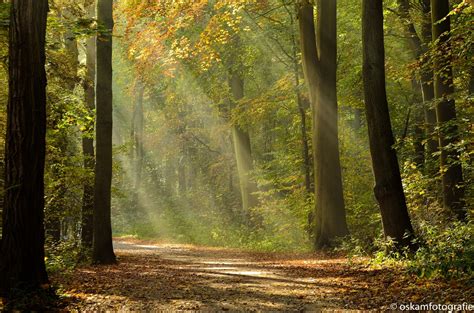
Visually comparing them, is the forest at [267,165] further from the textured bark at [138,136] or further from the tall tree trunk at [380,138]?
the textured bark at [138,136]

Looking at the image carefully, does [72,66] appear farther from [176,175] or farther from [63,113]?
[176,175]

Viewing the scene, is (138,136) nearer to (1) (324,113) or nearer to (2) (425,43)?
(1) (324,113)

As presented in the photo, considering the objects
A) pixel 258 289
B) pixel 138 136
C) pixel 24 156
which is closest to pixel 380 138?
pixel 258 289

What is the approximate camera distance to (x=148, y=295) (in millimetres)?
7516

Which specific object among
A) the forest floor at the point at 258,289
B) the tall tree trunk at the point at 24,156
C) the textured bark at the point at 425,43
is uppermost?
the textured bark at the point at 425,43

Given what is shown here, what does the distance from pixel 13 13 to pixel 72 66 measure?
304 inches

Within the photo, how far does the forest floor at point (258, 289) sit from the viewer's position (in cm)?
655

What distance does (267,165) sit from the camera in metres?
20.8

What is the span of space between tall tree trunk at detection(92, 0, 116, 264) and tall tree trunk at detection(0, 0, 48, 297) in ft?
19.8

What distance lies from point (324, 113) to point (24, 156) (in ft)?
33.5

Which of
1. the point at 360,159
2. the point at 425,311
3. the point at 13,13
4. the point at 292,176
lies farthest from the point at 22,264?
the point at 360,159

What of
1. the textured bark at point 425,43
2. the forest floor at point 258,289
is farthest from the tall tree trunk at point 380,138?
the textured bark at point 425,43

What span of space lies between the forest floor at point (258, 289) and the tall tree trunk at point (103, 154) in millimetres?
1784

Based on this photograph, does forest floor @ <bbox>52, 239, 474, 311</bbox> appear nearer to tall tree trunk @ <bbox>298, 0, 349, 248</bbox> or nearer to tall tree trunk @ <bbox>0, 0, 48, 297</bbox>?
tall tree trunk @ <bbox>0, 0, 48, 297</bbox>
